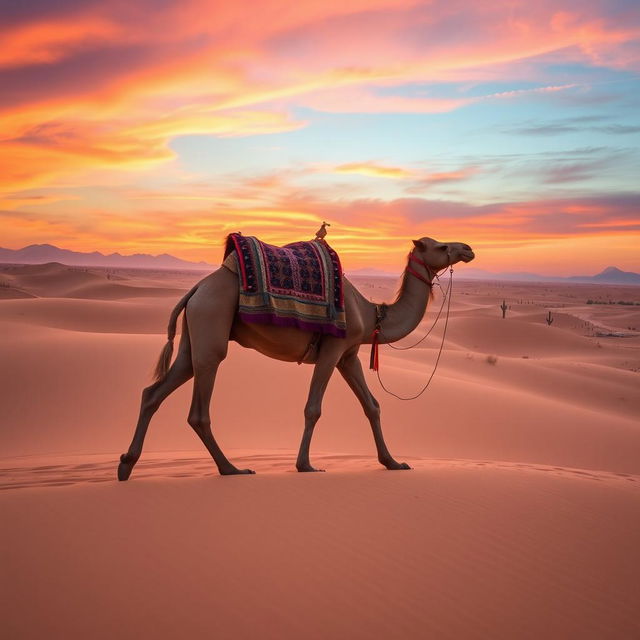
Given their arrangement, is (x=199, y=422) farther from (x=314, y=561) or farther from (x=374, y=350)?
(x=314, y=561)

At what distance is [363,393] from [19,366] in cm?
924

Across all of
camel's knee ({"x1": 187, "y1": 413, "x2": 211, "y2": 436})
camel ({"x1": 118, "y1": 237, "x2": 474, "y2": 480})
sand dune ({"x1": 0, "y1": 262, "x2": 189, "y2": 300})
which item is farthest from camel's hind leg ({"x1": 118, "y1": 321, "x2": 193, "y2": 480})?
sand dune ({"x1": 0, "y1": 262, "x2": 189, "y2": 300})

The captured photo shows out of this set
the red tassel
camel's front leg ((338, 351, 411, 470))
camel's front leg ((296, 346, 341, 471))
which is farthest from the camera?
the red tassel

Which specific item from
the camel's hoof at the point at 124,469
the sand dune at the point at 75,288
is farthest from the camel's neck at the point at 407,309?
the sand dune at the point at 75,288

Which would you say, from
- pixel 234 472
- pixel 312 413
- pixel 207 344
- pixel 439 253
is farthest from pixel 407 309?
pixel 234 472

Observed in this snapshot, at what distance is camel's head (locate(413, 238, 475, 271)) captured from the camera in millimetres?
7574

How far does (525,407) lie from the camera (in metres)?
14.5

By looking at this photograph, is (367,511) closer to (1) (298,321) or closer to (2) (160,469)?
(1) (298,321)

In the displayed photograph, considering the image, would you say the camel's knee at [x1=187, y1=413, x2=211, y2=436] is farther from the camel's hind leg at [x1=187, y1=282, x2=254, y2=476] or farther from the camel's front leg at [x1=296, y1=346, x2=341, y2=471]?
the camel's front leg at [x1=296, y1=346, x2=341, y2=471]

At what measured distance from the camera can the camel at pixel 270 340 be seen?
6.30m

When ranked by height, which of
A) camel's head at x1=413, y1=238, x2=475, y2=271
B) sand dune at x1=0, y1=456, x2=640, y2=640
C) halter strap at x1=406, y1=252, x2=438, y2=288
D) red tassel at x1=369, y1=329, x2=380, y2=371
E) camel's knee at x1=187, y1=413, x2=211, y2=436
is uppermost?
camel's head at x1=413, y1=238, x2=475, y2=271

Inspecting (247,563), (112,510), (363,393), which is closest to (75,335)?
(363,393)

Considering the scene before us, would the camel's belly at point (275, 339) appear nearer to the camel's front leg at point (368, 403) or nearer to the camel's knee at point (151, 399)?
the camel's front leg at point (368, 403)

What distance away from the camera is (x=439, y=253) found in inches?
299
